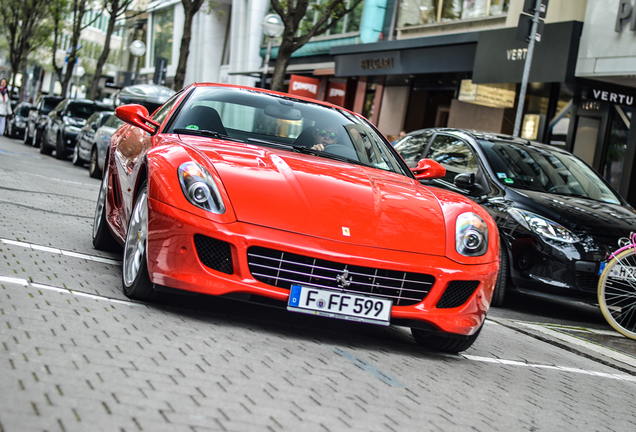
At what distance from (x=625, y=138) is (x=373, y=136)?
12427 mm

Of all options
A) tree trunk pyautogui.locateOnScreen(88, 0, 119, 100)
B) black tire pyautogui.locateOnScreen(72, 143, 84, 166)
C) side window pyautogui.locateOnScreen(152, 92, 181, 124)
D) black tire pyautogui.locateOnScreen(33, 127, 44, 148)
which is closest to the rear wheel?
side window pyautogui.locateOnScreen(152, 92, 181, 124)

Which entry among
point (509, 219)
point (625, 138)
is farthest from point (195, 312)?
point (625, 138)

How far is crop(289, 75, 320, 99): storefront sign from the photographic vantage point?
28.6 m

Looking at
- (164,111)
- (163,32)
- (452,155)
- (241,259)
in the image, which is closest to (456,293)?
(241,259)

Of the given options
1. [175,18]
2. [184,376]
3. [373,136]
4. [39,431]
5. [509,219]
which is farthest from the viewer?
[175,18]

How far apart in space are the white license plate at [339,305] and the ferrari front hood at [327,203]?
11.5 inches

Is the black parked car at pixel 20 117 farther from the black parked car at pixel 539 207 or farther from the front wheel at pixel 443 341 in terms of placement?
the front wheel at pixel 443 341

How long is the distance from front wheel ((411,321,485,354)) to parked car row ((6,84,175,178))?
461 inches

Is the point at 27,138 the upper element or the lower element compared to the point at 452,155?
lower

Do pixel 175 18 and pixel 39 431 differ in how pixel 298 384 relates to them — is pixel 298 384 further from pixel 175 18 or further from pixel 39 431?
pixel 175 18

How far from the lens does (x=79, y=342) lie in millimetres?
3641

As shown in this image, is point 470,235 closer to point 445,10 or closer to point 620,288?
point 620,288

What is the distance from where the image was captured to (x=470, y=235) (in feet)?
15.3

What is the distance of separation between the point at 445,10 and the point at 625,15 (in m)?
7.68
